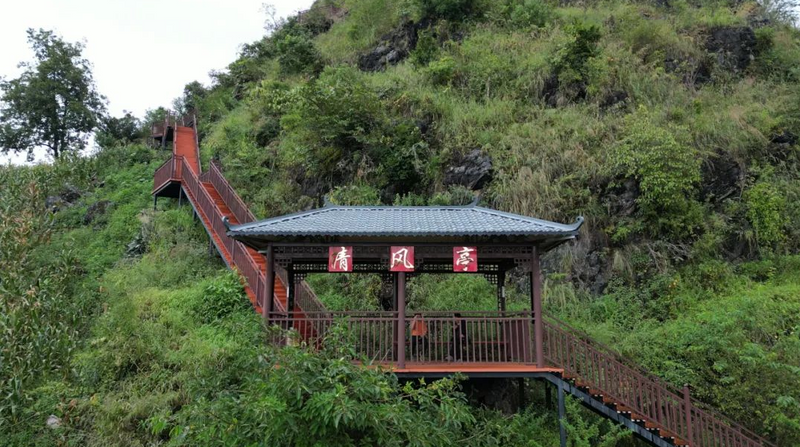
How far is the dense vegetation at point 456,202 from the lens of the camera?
8.59 meters

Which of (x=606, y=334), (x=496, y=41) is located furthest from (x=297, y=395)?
(x=496, y=41)

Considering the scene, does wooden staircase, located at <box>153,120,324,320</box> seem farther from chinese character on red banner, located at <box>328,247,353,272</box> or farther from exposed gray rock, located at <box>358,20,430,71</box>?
exposed gray rock, located at <box>358,20,430,71</box>

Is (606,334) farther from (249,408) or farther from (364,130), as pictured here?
(364,130)

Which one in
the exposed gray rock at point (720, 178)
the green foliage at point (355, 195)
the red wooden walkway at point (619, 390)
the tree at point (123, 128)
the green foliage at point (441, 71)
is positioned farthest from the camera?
the tree at point (123, 128)

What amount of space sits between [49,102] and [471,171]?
89.6 ft

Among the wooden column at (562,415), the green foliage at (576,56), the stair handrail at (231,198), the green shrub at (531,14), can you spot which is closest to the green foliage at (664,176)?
the green foliage at (576,56)

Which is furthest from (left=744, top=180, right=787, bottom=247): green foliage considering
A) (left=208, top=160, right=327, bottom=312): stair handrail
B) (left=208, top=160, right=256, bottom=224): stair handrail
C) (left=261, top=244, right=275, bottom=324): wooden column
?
(left=208, top=160, right=256, bottom=224): stair handrail

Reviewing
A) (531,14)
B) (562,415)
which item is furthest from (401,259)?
(531,14)

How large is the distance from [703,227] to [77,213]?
23316mm

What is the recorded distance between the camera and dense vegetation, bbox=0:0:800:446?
8586 millimetres

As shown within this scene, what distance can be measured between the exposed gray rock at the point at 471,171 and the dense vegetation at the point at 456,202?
0.07 m

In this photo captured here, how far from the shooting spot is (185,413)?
22.0 feet

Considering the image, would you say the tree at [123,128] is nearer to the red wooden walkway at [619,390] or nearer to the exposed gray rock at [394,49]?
the exposed gray rock at [394,49]

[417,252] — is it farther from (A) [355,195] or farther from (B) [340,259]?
(A) [355,195]
